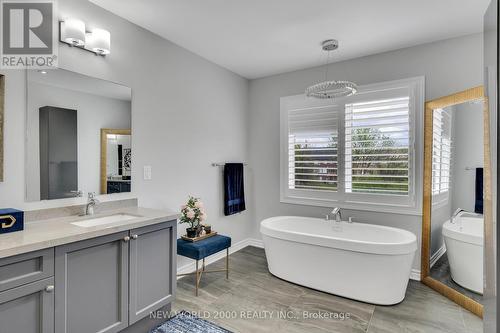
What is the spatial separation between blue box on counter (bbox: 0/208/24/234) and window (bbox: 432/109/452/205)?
11.9ft

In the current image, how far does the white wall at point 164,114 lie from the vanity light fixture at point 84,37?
0.06 m

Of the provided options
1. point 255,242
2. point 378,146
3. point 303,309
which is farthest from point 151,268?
point 378,146

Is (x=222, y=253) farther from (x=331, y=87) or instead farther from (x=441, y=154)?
(x=441, y=154)

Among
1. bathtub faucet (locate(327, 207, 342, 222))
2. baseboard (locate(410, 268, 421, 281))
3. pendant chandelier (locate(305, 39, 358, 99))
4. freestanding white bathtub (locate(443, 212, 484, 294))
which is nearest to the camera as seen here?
freestanding white bathtub (locate(443, 212, 484, 294))

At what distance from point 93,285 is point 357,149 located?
3.09 meters

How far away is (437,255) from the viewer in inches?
113

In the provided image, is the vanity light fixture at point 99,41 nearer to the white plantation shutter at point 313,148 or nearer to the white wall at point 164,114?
the white wall at point 164,114

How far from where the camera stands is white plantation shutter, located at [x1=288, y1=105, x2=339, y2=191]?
3641 mm

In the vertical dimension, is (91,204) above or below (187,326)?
above

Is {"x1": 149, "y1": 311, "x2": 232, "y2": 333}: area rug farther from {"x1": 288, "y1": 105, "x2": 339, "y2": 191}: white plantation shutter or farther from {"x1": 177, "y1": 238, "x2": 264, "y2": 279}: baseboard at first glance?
{"x1": 288, "y1": 105, "x2": 339, "y2": 191}: white plantation shutter

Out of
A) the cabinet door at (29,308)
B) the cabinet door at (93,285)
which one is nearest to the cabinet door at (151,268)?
the cabinet door at (93,285)

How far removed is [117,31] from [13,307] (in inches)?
88.0

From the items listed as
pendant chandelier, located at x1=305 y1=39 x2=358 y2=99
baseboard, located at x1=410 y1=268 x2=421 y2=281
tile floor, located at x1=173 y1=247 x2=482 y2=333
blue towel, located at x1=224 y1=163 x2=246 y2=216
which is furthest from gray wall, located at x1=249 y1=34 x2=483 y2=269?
tile floor, located at x1=173 y1=247 x2=482 y2=333

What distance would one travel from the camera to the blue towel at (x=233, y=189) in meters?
3.79
